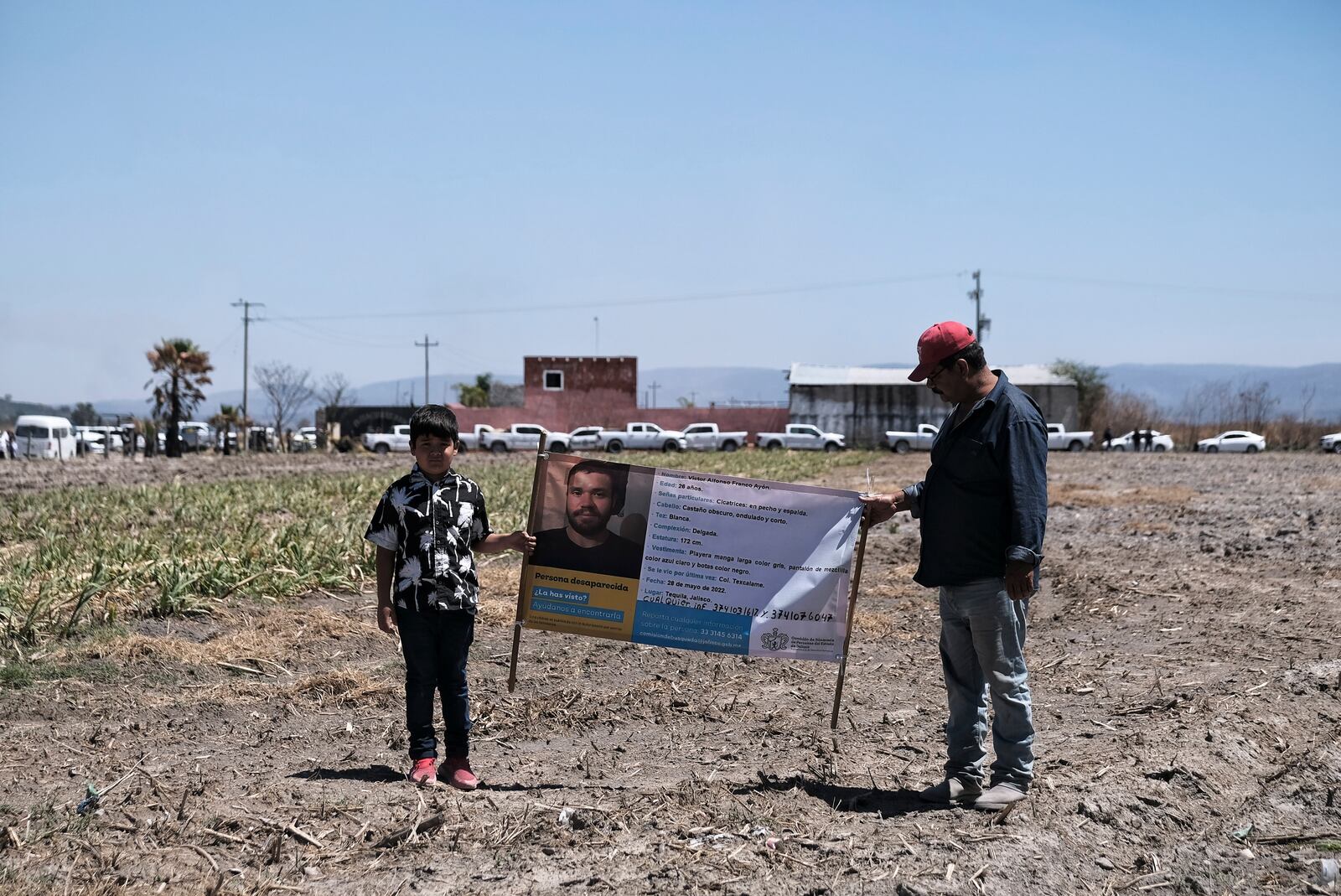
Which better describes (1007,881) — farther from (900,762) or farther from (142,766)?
(142,766)

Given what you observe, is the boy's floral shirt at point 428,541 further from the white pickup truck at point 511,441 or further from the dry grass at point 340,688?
the white pickup truck at point 511,441

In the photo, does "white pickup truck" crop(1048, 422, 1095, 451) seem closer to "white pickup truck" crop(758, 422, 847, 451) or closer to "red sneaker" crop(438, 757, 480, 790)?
"white pickup truck" crop(758, 422, 847, 451)

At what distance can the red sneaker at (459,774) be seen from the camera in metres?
5.12

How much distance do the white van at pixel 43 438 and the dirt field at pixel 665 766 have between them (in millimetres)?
47944

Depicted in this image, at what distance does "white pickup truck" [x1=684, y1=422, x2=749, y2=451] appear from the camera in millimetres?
62719

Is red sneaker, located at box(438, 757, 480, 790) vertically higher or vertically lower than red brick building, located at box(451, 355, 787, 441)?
lower

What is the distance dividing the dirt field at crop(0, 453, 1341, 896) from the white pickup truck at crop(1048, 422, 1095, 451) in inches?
2075

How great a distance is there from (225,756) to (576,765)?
1700 mm

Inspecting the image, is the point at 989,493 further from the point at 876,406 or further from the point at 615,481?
the point at 876,406


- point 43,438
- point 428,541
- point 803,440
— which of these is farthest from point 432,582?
point 803,440

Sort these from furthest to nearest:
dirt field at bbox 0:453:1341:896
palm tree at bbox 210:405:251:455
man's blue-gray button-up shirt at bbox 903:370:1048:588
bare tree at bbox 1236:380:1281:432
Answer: bare tree at bbox 1236:380:1281:432
palm tree at bbox 210:405:251:455
man's blue-gray button-up shirt at bbox 903:370:1048:588
dirt field at bbox 0:453:1341:896

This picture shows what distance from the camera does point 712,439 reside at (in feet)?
206

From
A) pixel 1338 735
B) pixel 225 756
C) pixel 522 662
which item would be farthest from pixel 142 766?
pixel 1338 735

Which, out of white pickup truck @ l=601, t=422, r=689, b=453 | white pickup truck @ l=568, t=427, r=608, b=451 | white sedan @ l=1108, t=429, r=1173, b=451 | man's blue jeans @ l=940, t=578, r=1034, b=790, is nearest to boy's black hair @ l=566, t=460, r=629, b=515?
man's blue jeans @ l=940, t=578, r=1034, b=790
